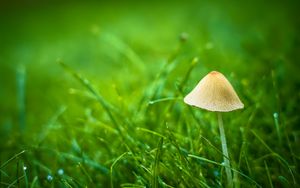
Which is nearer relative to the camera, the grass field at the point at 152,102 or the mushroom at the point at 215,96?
the mushroom at the point at 215,96

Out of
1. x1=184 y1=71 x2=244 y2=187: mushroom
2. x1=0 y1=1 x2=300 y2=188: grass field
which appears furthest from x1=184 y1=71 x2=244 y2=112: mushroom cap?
x1=0 y1=1 x2=300 y2=188: grass field

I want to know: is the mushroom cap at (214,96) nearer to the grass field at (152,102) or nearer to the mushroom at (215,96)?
the mushroom at (215,96)

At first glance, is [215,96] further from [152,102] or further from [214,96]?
[152,102]

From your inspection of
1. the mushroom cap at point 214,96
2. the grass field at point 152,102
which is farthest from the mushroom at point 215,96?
the grass field at point 152,102

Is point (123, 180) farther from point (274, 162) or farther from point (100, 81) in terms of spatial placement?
point (100, 81)

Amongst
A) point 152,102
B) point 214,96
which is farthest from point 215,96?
point 152,102

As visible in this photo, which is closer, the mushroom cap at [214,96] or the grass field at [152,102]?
the mushroom cap at [214,96]

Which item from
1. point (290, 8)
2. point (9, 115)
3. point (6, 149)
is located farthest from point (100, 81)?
point (290, 8)
